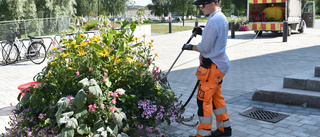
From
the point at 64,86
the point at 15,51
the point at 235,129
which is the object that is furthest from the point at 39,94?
the point at 15,51

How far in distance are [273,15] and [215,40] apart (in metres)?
17.6

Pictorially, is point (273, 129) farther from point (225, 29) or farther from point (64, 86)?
point (64, 86)

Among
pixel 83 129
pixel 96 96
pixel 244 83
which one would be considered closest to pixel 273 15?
pixel 244 83

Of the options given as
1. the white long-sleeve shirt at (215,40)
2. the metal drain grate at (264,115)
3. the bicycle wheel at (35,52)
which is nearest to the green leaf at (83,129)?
the white long-sleeve shirt at (215,40)

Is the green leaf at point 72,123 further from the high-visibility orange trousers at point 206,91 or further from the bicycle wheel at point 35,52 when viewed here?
the bicycle wheel at point 35,52

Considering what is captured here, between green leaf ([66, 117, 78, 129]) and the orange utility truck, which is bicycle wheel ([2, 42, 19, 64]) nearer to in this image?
green leaf ([66, 117, 78, 129])

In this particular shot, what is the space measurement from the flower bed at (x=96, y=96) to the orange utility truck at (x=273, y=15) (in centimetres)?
1584

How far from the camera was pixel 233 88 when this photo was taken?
7387 mm

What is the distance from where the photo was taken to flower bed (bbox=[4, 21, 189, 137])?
3494mm

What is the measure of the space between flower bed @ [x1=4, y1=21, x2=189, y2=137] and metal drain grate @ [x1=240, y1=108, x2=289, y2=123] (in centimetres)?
149

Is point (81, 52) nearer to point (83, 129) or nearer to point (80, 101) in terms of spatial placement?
point (80, 101)

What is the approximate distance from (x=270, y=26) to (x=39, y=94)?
683 inches

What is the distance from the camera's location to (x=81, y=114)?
347 cm

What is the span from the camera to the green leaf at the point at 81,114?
3.45m
